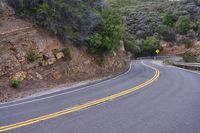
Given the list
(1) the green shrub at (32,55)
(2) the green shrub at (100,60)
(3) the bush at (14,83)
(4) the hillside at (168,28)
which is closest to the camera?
(3) the bush at (14,83)

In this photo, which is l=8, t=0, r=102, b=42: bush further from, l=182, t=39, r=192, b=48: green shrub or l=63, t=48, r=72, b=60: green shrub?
l=182, t=39, r=192, b=48: green shrub

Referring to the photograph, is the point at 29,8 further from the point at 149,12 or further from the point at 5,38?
the point at 149,12

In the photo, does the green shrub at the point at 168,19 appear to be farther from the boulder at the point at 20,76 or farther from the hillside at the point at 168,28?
the boulder at the point at 20,76

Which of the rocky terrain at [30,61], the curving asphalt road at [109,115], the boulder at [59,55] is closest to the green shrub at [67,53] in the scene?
the rocky terrain at [30,61]

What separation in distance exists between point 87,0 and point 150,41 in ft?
182

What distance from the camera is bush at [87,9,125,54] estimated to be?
27078 mm

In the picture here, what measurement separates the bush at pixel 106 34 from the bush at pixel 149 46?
53.7 metres

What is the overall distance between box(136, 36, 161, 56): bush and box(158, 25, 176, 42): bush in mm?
3289

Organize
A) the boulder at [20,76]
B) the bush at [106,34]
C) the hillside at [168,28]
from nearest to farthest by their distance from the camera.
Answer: the boulder at [20,76]
the bush at [106,34]
the hillside at [168,28]

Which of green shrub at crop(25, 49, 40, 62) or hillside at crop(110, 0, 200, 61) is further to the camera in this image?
hillside at crop(110, 0, 200, 61)

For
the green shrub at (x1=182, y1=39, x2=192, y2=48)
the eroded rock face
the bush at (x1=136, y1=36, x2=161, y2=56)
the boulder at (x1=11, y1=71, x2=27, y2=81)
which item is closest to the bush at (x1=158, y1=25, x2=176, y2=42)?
the bush at (x1=136, y1=36, x2=161, y2=56)

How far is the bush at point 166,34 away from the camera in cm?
8600

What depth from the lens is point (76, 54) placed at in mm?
24891

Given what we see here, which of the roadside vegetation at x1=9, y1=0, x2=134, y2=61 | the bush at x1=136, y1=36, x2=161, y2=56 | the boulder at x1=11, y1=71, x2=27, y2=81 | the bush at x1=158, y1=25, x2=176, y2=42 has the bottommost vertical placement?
the bush at x1=136, y1=36, x2=161, y2=56
